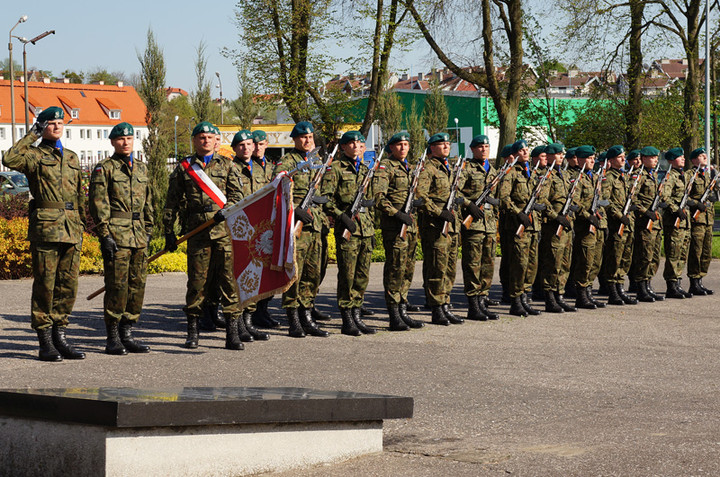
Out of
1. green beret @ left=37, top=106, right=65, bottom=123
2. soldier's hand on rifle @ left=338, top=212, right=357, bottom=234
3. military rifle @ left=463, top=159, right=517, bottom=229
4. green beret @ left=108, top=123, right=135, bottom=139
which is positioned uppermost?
green beret @ left=37, top=106, right=65, bottom=123

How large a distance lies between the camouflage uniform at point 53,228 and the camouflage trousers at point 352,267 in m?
2.65

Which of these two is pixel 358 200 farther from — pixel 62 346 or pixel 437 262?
pixel 62 346

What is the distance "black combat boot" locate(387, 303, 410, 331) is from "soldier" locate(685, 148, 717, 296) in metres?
5.08

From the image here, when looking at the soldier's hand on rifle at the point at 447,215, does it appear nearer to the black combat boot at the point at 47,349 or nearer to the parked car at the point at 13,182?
the black combat boot at the point at 47,349

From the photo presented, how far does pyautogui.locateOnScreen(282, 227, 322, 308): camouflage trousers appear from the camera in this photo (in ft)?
32.6

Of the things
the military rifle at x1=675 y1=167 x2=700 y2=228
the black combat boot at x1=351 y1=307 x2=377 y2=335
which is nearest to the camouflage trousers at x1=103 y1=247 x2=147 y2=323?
the black combat boot at x1=351 y1=307 x2=377 y2=335

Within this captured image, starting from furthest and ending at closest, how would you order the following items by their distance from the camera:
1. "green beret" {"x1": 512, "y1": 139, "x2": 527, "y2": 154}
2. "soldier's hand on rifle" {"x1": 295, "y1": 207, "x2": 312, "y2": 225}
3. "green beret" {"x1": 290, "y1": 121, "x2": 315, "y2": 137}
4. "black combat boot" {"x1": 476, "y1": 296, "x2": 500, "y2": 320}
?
1. "green beret" {"x1": 512, "y1": 139, "x2": 527, "y2": 154}
2. "black combat boot" {"x1": 476, "y1": 296, "x2": 500, "y2": 320}
3. "green beret" {"x1": 290, "y1": 121, "x2": 315, "y2": 137}
4. "soldier's hand on rifle" {"x1": 295, "y1": 207, "x2": 312, "y2": 225}

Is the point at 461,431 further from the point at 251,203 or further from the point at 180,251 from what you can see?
the point at 180,251

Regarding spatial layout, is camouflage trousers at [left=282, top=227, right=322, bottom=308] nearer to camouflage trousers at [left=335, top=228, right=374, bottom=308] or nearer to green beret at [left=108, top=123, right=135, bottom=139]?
camouflage trousers at [left=335, top=228, right=374, bottom=308]

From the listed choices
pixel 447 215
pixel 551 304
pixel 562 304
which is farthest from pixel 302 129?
pixel 562 304

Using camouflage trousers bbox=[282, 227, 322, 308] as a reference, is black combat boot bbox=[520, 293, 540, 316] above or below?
below

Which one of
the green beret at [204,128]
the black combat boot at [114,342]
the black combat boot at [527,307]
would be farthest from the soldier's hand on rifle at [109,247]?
the black combat boot at [527,307]

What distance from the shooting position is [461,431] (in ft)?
19.5

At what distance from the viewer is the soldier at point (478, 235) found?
36.6 ft
